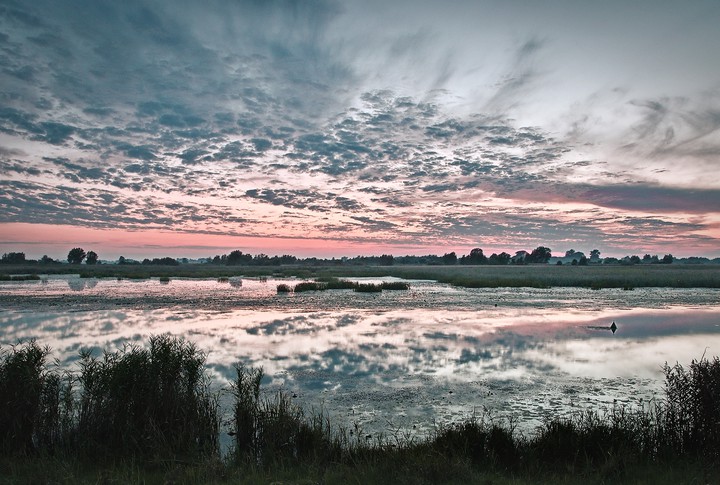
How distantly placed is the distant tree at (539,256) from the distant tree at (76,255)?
159220 mm

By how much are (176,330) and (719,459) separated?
19.1 metres

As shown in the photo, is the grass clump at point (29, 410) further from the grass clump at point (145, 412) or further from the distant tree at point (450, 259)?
the distant tree at point (450, 259)

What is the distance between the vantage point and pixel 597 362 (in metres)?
15.0

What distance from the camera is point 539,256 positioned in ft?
606

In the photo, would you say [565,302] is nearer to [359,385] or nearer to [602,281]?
[602,281]

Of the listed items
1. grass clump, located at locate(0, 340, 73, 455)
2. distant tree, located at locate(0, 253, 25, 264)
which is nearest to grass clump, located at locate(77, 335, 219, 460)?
grass clump, located at locate(0, 340, 73, 455)

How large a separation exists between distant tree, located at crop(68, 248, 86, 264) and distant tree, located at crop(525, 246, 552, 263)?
15922 centimetres

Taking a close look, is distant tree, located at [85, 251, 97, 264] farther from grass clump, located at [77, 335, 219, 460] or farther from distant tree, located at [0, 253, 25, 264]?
grass clump, located at [77, 335, 219, 460]

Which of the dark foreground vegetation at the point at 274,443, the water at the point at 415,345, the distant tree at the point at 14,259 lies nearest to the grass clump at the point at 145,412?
the dark foreground vegetation at the point at 274,443

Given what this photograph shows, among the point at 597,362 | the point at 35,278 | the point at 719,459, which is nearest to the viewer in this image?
the point at 719,459

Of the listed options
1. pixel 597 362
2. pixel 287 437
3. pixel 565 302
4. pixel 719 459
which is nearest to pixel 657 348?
pixel 597 362

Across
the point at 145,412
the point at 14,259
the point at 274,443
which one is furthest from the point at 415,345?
the point at 14,259

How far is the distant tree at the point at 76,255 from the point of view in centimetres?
14112

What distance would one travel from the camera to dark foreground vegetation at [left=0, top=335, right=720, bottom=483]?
6.74 m
